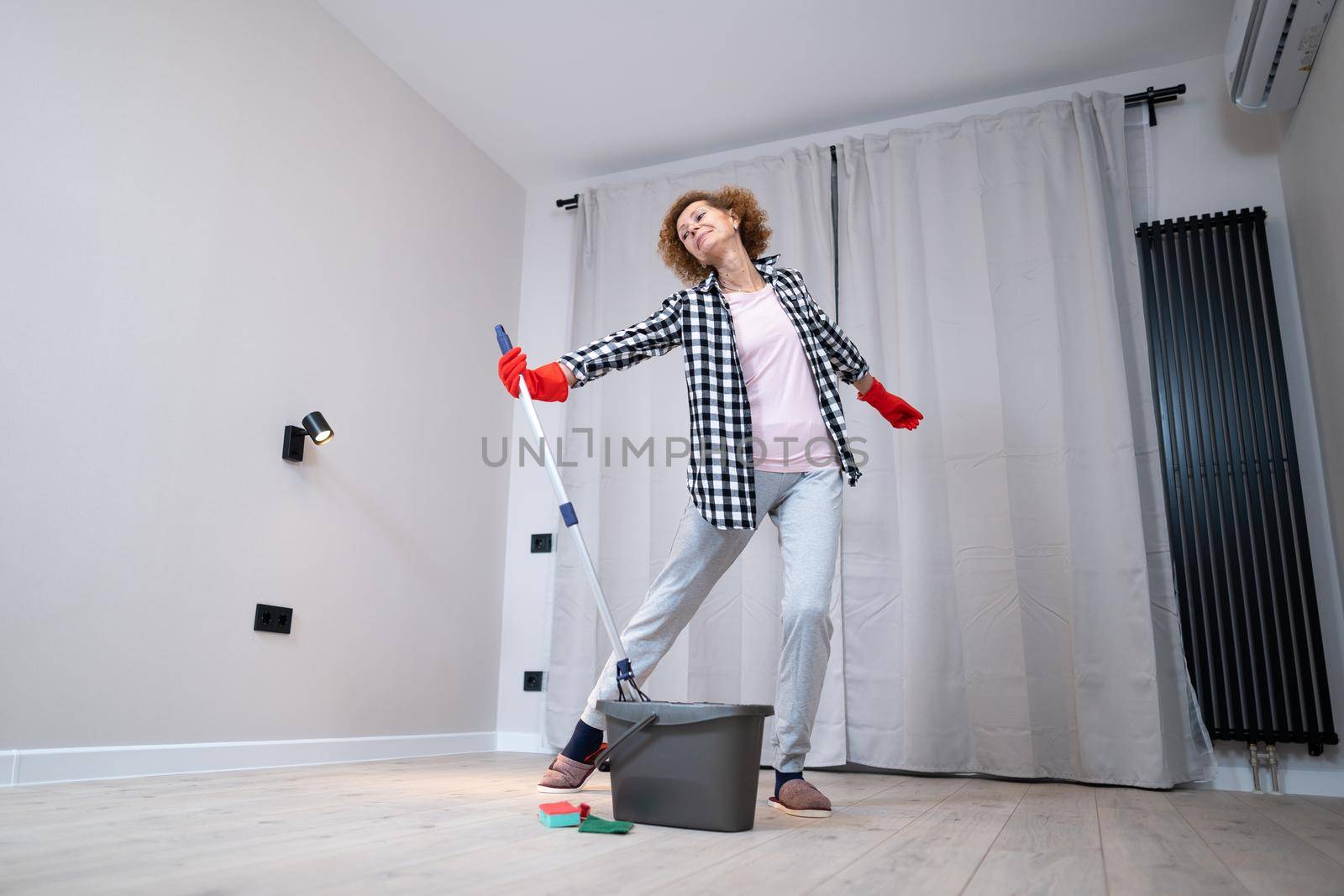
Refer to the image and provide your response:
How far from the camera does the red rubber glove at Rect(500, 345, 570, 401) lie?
6.63 feet

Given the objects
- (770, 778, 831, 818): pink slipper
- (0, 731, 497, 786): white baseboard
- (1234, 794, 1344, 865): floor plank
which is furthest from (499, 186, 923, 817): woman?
(0, 731, 497, 786): white baseboard

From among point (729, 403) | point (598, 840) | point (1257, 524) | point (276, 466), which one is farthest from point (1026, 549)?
point (276, 466)

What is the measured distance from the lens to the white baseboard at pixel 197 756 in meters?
2.13

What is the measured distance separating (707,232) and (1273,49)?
68.3 inches

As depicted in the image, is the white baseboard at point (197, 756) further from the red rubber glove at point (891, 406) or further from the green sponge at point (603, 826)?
the red rubber glove at point (891, 406)

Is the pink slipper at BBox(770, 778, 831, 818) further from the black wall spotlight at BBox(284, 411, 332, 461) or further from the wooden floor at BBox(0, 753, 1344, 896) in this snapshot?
the black wall spotlight at BBox(284, 411, 332, 461)

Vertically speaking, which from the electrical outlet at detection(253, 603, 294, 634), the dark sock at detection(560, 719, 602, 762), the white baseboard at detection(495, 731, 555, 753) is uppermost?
the electrical outlet at detection(253, 603, 294, 634)

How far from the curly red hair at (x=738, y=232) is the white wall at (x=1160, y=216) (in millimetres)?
926

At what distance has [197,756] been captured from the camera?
2.51 metres

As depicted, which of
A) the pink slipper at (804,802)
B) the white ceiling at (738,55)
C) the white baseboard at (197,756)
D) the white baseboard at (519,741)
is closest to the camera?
the pink slipper at (804,802)

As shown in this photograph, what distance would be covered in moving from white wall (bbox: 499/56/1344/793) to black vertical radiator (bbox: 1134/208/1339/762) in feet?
0.24

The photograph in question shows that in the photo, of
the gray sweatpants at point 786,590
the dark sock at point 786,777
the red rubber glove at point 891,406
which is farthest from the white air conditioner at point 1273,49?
the dark sock at point 786,777

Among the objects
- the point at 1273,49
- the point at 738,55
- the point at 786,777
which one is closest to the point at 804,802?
the point at 786,777

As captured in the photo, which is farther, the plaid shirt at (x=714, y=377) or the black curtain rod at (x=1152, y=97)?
the black curtain rod at (x=1152, y=97)
